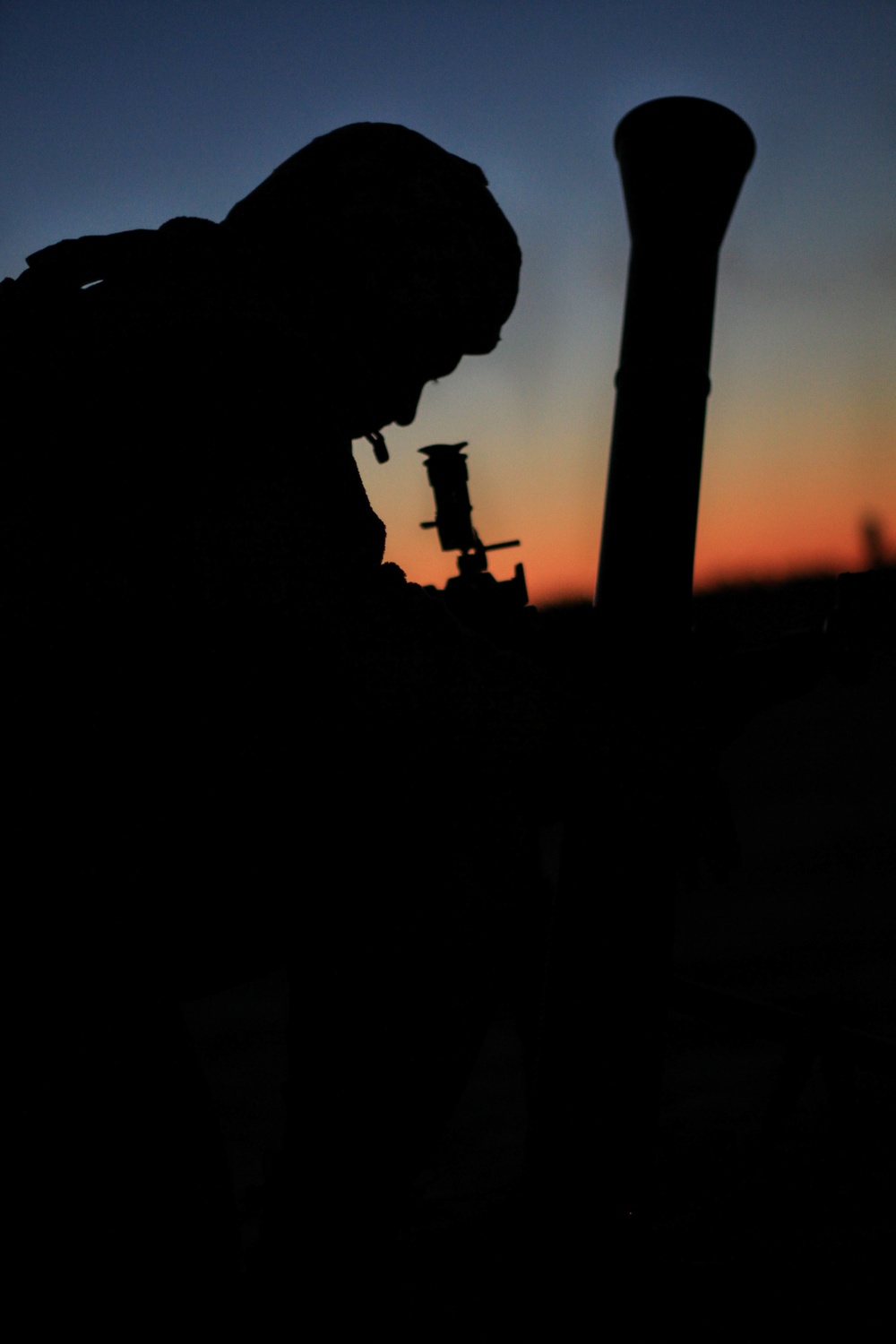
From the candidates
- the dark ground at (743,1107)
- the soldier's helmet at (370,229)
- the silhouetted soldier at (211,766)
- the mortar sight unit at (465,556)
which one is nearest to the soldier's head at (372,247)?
the soldier's helmet at (370,229)

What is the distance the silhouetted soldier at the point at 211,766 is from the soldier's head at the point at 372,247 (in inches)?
4.2

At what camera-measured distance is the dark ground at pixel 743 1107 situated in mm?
2031

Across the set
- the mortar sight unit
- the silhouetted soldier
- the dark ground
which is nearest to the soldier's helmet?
the silhouetted soldier

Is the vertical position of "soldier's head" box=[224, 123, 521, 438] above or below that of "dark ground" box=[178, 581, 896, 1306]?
above

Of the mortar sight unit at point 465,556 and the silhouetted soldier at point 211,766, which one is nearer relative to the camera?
the silhouetted soldier at point 211,766

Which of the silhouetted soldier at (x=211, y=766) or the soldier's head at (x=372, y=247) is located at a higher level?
the soldier's head at (x=372, y=247)

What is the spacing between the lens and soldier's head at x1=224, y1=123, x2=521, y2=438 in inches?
63.6

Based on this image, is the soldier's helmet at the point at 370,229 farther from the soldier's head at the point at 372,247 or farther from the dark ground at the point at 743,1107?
the dark ground at the point at 743,1107

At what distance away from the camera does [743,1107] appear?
295 centimetres

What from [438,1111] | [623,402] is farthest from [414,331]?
[438,1111]

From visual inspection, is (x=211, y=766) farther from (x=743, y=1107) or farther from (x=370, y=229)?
(x=743, y=1107)

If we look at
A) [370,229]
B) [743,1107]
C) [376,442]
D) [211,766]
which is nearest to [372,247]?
[370,229]

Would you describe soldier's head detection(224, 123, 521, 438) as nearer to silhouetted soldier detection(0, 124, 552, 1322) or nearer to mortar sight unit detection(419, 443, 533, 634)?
silhouetted soldier detection(0, 124, 552, 1322)

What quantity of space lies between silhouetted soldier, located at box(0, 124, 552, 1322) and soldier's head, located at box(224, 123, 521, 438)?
108mm
